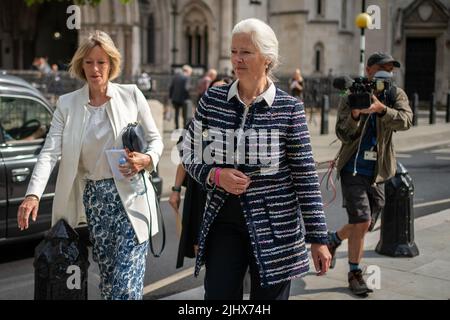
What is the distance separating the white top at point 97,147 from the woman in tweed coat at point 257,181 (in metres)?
0.79

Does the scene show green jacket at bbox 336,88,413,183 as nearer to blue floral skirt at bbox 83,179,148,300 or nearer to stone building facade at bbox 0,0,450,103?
blue floral skirt at bbox 83,179,148,300

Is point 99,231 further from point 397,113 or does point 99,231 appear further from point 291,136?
point 397,113

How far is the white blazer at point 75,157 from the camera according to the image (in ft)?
12.8

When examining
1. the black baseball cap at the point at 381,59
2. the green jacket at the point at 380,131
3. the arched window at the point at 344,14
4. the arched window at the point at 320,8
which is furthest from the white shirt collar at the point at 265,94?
the arched window at the point at 344,14

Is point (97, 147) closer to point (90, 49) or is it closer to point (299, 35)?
point (90, 49)

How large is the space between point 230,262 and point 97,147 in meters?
1.16

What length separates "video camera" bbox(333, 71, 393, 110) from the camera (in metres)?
4.89

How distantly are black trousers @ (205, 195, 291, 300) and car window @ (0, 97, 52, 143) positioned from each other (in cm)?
402

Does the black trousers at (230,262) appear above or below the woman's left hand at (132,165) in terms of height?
below

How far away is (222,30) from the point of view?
31016mm

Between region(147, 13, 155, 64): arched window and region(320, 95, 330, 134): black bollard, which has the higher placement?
region(147, 13, 155, 64): arched window

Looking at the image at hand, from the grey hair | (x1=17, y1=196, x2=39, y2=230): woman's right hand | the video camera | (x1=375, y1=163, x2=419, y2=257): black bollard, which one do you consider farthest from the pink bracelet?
(x1=375, y1=163, x2=419, y2=257): black bollard

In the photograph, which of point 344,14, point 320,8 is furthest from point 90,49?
point 344,14

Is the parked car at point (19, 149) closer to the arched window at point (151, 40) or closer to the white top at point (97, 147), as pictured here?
the white top at point (97, 147)
